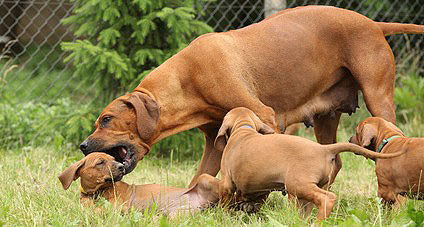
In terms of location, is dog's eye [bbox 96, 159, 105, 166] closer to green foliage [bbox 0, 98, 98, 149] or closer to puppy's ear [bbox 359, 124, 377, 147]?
puppy's ear [bbox 359, 124, 377, 147]

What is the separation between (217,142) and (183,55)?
0.90 metres

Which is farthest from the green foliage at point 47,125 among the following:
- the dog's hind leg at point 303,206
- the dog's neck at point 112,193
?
the dog's hind leg at point 303,206

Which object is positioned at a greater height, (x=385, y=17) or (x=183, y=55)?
(x=183, y=55)

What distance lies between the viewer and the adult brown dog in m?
5.02

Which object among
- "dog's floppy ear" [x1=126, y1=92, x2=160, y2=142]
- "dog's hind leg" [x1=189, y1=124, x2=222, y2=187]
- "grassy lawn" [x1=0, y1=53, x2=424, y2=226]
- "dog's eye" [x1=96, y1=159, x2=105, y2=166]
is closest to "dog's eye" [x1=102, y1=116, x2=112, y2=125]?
"dog's floppy ear" [x1=126, y1=92, x2=160, y2=142]

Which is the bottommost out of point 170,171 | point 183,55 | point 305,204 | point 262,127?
point 170,171

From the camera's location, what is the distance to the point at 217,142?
4.66 m

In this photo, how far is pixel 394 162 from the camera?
4410mm

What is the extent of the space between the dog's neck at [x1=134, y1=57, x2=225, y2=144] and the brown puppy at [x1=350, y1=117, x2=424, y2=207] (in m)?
1.10

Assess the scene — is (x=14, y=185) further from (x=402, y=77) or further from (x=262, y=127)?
(x=402, y=77)

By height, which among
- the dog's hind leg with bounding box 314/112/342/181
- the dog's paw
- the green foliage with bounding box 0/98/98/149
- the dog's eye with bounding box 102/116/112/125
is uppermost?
the dog's eye with bounding box 102/116/112/125

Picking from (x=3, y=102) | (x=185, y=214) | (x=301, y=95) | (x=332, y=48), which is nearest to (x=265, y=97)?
(x=301, y=95)

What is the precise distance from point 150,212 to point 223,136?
2.63 ft

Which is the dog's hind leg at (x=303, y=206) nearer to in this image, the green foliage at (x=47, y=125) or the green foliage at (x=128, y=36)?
the green foliage at (x=128, y=36)
